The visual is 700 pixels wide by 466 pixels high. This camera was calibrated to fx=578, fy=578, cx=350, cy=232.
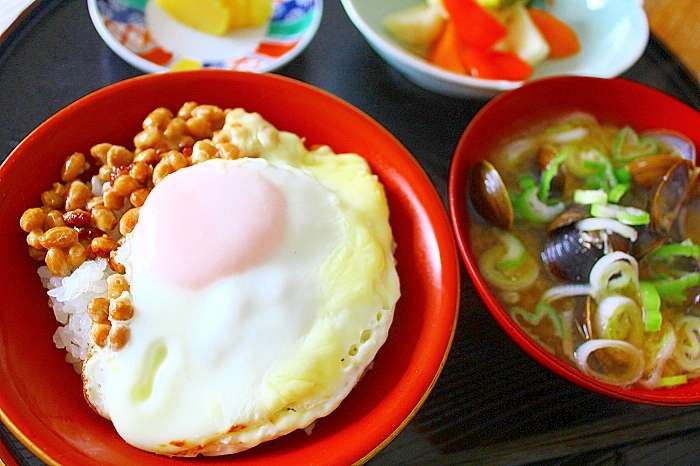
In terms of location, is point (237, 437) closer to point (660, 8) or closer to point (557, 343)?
point (557, 343)

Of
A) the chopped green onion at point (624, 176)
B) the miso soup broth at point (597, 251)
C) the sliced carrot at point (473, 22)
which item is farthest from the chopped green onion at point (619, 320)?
the sliced carrot at point (473, 22)

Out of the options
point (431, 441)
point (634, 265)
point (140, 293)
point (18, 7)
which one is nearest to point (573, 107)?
point (634, 265)

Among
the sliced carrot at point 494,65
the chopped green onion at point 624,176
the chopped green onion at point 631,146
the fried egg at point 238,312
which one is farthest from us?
the sliced carrot at point 494,65

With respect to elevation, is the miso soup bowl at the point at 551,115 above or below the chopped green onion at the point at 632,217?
above

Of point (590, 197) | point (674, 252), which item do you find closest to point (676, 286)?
point (674, 252)

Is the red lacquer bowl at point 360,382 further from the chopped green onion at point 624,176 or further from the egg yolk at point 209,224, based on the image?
the chopped green onion at point 624,176

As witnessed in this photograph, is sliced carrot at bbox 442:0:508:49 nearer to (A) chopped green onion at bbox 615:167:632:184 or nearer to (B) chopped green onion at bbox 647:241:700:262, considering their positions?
(A) chopped green onion at bbox 615:167:632:184
